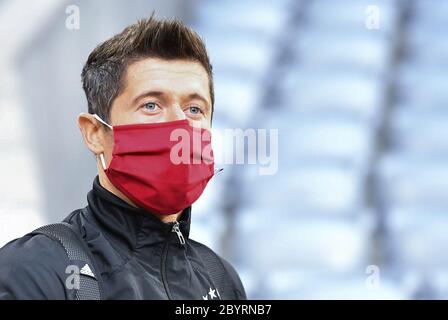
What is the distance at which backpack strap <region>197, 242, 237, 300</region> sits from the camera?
124cm

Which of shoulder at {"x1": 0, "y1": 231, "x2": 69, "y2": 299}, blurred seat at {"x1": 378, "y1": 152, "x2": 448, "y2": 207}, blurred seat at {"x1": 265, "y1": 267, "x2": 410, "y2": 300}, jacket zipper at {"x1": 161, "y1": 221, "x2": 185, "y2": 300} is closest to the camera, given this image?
shoulder at {"x1": 0, "y1": 231, "x2": 69, "y2": 299}

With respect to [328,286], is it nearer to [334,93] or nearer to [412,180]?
[412,180]

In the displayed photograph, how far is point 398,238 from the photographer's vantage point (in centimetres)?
281

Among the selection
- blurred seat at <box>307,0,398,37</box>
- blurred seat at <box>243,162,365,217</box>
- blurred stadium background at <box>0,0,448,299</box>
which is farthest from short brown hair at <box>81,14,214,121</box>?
blurred seat at <box>307,0,398,37</box>

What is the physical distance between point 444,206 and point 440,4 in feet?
3.16

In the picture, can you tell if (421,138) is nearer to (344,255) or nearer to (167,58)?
(344,255)

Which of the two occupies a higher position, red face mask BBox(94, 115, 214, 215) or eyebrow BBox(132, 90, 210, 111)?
eyebrow BBox(132, 90, 210, 111)

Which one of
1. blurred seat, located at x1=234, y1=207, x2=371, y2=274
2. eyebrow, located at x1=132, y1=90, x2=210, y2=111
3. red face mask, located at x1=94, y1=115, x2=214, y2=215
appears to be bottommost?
blurred seat, located at x1=234, y1=207, x2=371, y2=274

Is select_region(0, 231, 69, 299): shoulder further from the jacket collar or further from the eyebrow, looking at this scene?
the eyebrow

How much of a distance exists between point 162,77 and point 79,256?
0.30 m

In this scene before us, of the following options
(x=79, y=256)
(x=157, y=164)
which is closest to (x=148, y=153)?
(x=157, y=164)

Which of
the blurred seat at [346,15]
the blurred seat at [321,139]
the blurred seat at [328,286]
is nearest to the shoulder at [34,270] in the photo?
the blurred seat at [328,286]

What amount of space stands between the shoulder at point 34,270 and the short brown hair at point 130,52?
10.4 inches
